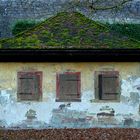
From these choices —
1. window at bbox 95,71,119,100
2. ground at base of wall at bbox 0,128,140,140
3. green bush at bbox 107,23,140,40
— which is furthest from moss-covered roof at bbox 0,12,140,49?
green bush at bbox 107,23,140,40

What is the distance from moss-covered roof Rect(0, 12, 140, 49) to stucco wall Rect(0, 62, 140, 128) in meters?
0.60

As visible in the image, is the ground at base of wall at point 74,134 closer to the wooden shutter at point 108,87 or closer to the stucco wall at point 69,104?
the stucco wall at point 69,104

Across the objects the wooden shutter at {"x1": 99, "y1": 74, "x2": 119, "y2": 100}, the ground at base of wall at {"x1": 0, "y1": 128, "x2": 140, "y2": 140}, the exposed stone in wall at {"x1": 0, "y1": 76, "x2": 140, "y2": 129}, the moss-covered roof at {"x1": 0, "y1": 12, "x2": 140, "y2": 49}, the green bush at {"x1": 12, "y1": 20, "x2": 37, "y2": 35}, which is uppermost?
the green bush at {"x1": 12, "y1": 20, "x2": 37, "y2": 35}

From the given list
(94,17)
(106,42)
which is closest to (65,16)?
(106,42)

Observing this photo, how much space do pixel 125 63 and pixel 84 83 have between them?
4.60ft

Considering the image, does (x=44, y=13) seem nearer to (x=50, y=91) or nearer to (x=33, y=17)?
(x=33, y=17)

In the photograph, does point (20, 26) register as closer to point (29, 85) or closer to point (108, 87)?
point (29, 85)

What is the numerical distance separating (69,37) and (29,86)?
6.81 feet

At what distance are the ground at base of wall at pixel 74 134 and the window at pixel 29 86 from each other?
1.18 meters

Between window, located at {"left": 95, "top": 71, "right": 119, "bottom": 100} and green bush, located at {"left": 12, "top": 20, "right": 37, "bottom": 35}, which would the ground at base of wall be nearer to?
window, located at {"left": 95, "top": 71, "right": 119, "bottom": 100}

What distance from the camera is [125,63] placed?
54.4 feet

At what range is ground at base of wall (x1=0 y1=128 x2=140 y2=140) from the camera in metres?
14.3

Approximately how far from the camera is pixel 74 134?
1501cm

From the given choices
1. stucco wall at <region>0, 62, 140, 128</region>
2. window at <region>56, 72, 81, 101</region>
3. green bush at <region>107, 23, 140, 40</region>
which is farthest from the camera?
green bush at <region>107, 23, 140, 40</region>
